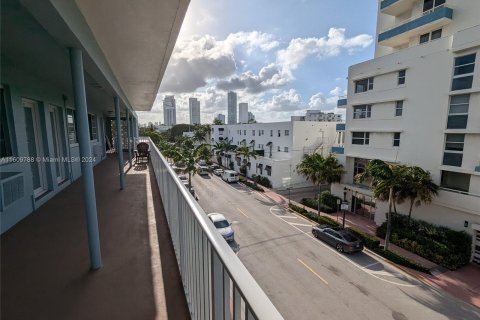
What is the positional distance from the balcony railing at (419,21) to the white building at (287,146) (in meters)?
11.1

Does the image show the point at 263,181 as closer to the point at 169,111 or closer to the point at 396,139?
the point at 396,139

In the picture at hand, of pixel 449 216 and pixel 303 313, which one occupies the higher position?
pixel 449 216

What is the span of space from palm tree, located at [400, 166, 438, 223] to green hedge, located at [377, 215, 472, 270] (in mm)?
1555

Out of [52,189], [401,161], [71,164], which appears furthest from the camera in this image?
[401,161]

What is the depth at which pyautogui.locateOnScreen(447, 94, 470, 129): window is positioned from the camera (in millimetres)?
11172

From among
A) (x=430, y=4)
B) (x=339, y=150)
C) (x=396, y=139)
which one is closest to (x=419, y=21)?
(x=430, y=4)

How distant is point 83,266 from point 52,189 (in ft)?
13.7

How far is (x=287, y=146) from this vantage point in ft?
87.8

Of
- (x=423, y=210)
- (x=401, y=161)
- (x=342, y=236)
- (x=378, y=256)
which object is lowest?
(x=378, y=256)

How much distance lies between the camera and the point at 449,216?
11.9 m

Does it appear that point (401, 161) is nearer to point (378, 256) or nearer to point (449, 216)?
point (449, 216)

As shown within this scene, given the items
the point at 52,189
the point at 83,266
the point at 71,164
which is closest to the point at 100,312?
the point at 83,266

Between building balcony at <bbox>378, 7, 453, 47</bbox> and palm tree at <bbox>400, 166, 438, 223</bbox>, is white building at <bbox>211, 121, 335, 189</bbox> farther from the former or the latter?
palm tree at <bbox>400, 166, 438, 223</bbox>

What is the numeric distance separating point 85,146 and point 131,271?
1.56 meters
